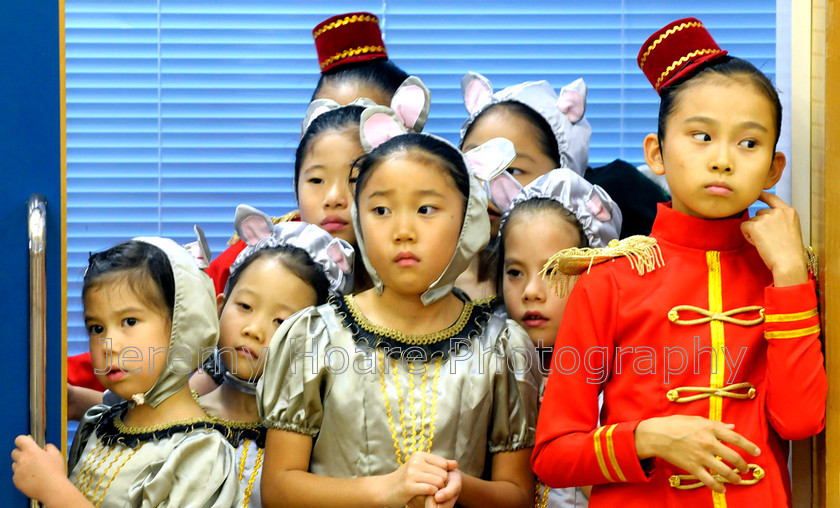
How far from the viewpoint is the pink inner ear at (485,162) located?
79.4 inches

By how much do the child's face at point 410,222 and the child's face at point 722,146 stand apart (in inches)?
17.6

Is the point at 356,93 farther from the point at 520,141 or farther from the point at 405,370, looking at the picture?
the point at 405,370

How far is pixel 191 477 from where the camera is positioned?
1.85 meters

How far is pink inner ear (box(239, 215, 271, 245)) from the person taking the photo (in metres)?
2.26

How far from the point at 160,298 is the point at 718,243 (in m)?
1.11

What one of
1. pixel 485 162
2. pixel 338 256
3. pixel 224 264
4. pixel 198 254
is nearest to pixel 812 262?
pixel 485 162

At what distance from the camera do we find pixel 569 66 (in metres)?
3.25

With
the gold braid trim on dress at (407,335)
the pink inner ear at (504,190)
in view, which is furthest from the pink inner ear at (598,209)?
the gold braid trim on dress at (407,335)

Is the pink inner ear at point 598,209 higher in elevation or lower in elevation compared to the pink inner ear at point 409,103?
lower

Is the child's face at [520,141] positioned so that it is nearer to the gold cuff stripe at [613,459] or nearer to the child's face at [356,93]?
the child's face at [356,93]

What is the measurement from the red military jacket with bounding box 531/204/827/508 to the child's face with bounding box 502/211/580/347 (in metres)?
0.30

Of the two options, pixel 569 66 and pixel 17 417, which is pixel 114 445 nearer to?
pixel 17 417

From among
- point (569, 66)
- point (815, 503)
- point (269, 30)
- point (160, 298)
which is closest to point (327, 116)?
point (160, 298)

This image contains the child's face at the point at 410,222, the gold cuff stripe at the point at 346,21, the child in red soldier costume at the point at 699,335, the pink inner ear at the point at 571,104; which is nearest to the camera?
the child in red soldier costume at the point at 699,335
